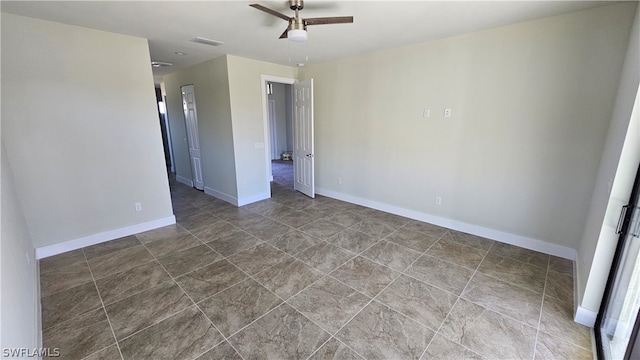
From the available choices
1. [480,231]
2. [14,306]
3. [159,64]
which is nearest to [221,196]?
[159,64]

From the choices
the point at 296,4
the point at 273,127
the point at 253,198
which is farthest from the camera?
the point at 273,127

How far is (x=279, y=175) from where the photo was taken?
7148 mm

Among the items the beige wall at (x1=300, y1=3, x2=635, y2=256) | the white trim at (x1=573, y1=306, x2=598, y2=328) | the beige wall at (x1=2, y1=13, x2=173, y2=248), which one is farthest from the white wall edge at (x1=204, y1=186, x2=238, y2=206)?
the white trim at (x1=573, y1=306, x2=598, y2=328)

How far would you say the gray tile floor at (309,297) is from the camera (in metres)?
1.79

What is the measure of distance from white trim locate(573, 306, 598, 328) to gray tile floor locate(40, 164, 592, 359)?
0.18 feet

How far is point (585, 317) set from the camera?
193 centimetres

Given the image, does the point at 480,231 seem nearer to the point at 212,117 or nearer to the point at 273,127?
the point at 212,117

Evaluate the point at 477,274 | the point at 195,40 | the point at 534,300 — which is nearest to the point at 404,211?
the point at 477,274

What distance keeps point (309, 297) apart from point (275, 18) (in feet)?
8.93

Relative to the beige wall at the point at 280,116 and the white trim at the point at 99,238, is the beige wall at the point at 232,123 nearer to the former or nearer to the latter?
the white trim at the point at 99,238

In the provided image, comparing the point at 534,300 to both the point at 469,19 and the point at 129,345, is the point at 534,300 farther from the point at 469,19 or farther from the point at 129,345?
the point at 129,345

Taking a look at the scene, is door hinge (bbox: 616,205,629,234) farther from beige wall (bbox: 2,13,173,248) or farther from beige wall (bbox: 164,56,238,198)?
beige wall (bbox: 2,13,173,248)

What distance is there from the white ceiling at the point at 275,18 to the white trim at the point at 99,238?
7.99 feet

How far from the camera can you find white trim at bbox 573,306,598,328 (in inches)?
74.7
